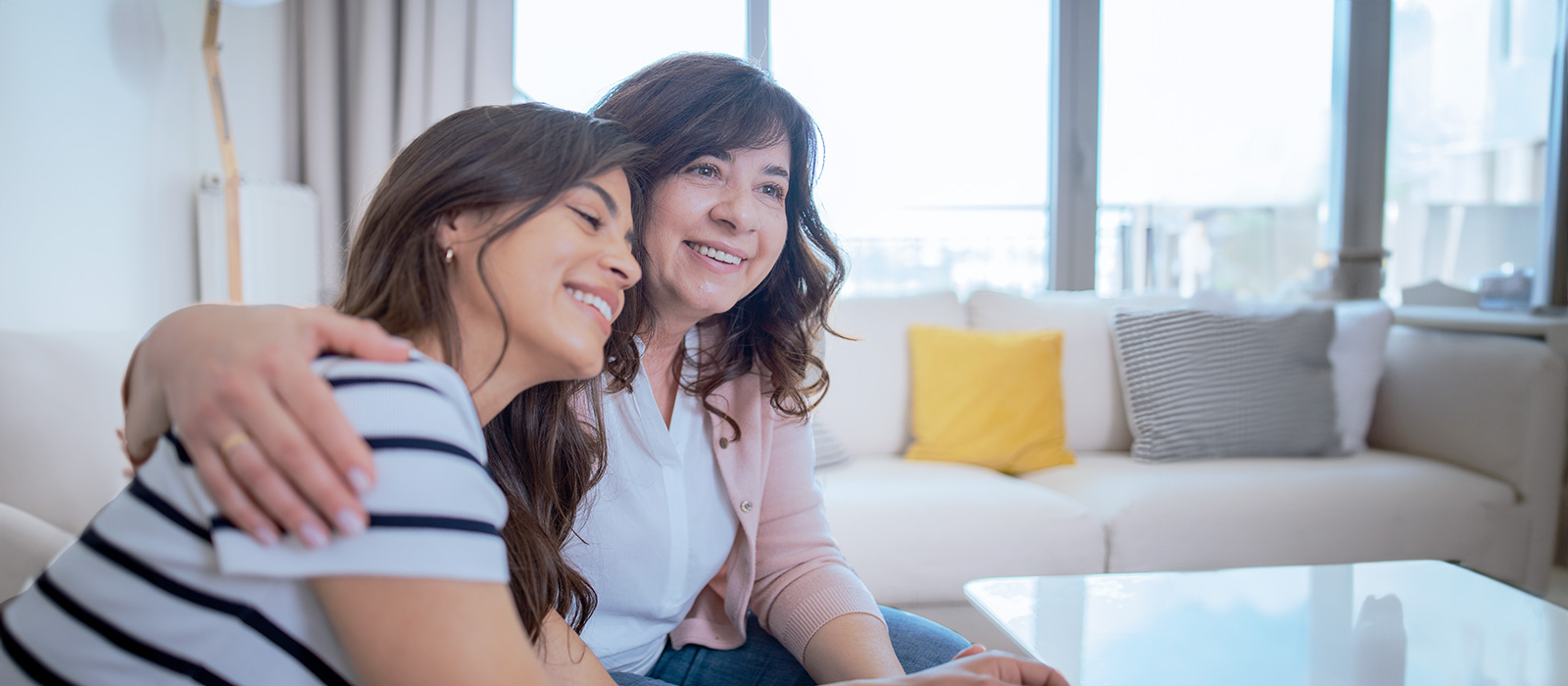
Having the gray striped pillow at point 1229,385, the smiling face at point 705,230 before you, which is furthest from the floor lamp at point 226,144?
the gray striped pillow at point 1229,385

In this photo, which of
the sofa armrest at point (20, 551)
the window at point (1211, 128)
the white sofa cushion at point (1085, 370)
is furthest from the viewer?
the window at point (1211, 128)

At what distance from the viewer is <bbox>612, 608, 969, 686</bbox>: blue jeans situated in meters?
1.06

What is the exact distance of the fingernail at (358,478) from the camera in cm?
46

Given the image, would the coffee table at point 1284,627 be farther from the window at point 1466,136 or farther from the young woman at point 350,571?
the window at point 1466,136

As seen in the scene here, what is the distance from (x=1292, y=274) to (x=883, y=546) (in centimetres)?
267

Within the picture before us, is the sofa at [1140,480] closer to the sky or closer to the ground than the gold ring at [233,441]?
closer to the ground

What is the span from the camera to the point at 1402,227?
3508mm

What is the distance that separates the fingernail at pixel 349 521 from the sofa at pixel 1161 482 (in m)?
1.39

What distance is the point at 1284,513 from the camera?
6.42 feet

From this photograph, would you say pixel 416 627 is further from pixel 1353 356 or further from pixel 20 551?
pixel 1353 356

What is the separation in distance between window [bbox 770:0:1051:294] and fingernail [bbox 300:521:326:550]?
3067 mm

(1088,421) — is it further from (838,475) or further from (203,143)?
(203,143)

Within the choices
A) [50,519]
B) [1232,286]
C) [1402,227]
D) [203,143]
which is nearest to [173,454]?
[50,519]

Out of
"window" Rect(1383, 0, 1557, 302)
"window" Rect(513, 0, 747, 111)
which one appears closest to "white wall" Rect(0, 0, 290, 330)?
"window" Rect(513, 0, 747, 111)
